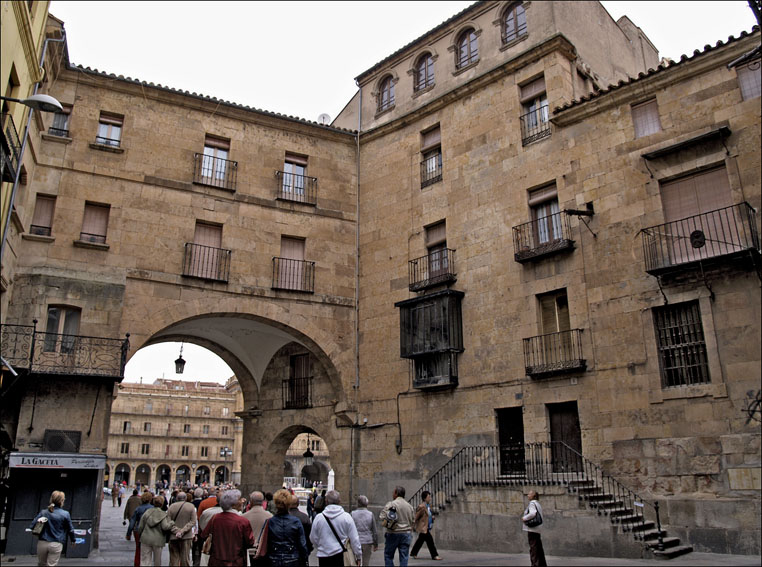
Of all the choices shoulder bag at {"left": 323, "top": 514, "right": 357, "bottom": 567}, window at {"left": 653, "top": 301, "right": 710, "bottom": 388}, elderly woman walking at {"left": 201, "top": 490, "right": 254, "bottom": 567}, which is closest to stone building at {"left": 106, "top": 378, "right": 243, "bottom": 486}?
window at {"left": 653, "top": 301, "right": 710, "bottom": 388}

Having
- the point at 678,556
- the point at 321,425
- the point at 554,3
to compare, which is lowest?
the point at 678,556

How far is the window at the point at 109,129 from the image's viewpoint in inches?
715

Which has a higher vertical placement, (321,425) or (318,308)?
(318,308)

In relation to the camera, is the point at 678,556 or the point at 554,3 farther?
the point at 554,3

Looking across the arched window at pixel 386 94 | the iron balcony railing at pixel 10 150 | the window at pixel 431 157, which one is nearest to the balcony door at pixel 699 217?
the window at pixel 431 157

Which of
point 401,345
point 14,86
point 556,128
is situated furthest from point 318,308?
point 14,86

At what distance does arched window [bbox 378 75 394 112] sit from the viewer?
21938 millimetres

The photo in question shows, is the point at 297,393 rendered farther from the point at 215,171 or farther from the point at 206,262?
the point at 215,171

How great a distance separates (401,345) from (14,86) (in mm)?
11259

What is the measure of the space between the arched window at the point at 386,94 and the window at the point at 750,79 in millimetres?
11038

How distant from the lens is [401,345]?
1838 cm

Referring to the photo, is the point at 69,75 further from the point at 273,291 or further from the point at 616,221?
the point at 616,221

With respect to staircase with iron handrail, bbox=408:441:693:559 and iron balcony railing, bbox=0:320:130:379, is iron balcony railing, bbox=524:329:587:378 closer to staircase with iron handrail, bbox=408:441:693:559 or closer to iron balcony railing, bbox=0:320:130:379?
staircase with iron handrail, bbox=408:441:693:559

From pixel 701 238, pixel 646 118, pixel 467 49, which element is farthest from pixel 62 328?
pixel 646 118
